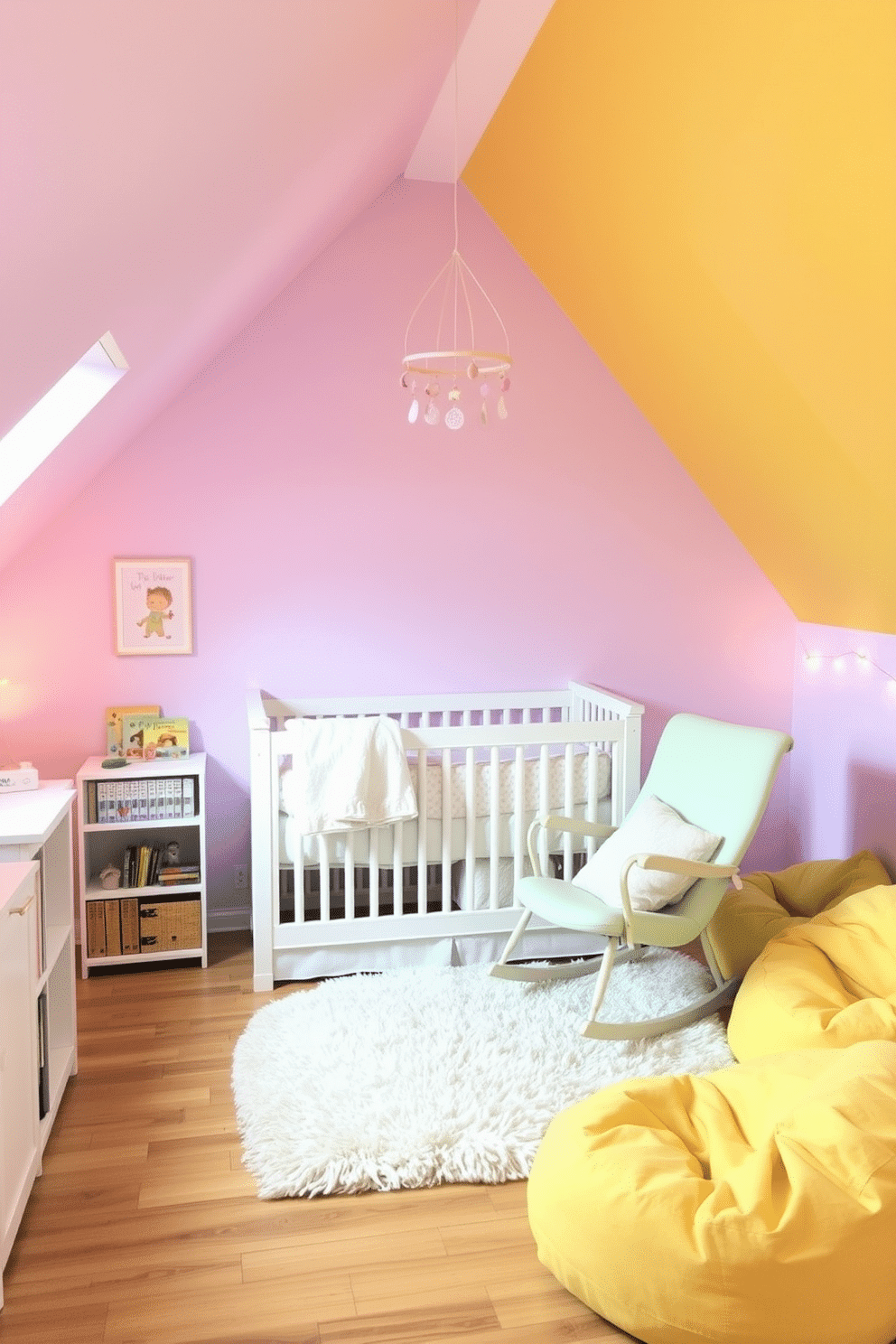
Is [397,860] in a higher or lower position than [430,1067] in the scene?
higher

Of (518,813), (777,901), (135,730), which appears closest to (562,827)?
(518,813)

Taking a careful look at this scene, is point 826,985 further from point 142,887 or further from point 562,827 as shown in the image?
point 142,887

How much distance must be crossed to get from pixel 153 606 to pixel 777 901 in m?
2.31

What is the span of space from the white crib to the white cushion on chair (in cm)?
24

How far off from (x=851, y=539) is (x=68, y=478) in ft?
8.00

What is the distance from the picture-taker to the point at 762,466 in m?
3.64

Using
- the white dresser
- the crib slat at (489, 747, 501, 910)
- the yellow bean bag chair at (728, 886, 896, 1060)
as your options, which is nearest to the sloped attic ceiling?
the white dresser

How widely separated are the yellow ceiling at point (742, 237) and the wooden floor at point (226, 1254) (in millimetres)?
2147

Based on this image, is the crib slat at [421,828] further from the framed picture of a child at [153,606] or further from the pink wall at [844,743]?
the pink wall at [844,743]

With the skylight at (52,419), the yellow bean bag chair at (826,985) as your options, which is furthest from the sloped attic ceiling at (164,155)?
the yellow bean bag chair at (826,985)

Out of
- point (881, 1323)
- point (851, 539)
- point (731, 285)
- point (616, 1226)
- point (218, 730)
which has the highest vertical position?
point (731, 285)

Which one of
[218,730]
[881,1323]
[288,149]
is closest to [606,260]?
[288,149]

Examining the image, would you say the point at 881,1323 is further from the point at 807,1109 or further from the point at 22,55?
the point at 22,55

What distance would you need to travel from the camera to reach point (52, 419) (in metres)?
2.86
